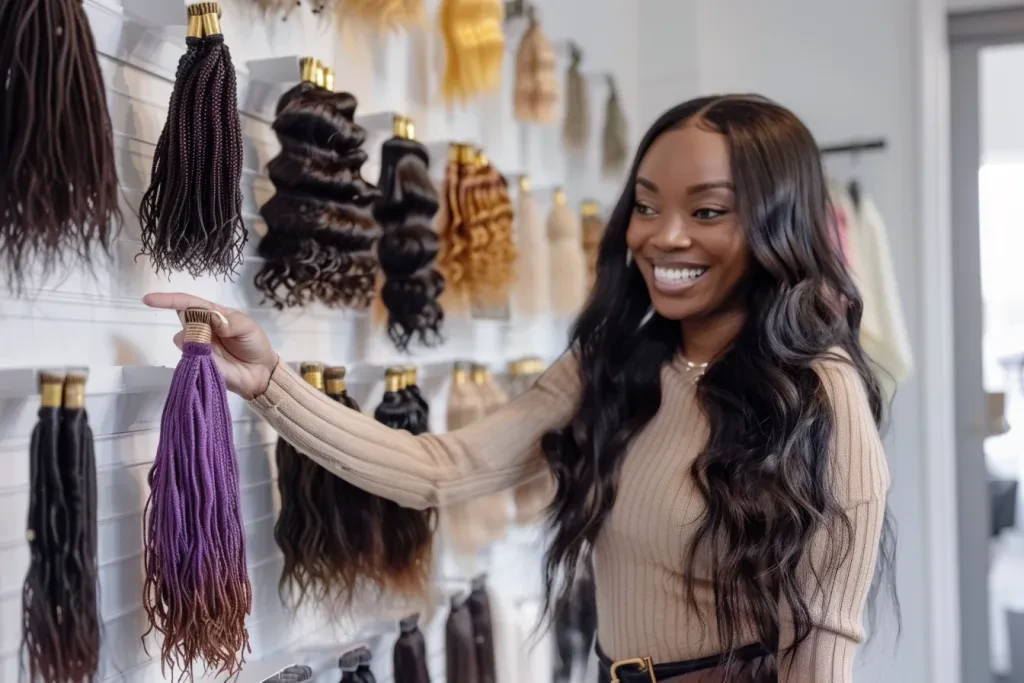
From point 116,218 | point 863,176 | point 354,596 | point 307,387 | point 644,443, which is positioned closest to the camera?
point 116,218

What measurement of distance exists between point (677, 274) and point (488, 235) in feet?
1.63

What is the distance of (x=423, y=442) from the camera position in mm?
1436

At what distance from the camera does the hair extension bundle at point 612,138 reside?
8.39 ft

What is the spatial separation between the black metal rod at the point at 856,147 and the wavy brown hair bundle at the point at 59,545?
2.29m

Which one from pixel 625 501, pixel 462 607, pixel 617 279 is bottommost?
pixel 462 607

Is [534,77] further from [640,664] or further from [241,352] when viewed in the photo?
[640,664]

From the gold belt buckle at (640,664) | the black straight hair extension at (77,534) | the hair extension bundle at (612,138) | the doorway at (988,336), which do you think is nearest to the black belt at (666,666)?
→ the gold belt buckle at (640,664)

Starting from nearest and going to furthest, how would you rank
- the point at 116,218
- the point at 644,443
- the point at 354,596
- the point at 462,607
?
the point at 116,218
the point at 644,443
the point at 354,596
the point at 462,607

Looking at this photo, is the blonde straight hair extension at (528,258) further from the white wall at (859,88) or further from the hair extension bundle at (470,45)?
the white wall at (859,88)

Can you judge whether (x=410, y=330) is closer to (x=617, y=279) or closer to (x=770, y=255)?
(x=617, y=279)

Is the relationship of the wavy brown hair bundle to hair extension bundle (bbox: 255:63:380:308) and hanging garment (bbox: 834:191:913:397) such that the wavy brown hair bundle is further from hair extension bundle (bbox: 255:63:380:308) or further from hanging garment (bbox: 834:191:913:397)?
hanging garment (bbox: 834:191:913:397)

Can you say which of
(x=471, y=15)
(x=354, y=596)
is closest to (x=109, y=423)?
(x=354, y=596)

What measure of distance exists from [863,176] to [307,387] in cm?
205

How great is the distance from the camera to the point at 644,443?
139 centimetres
